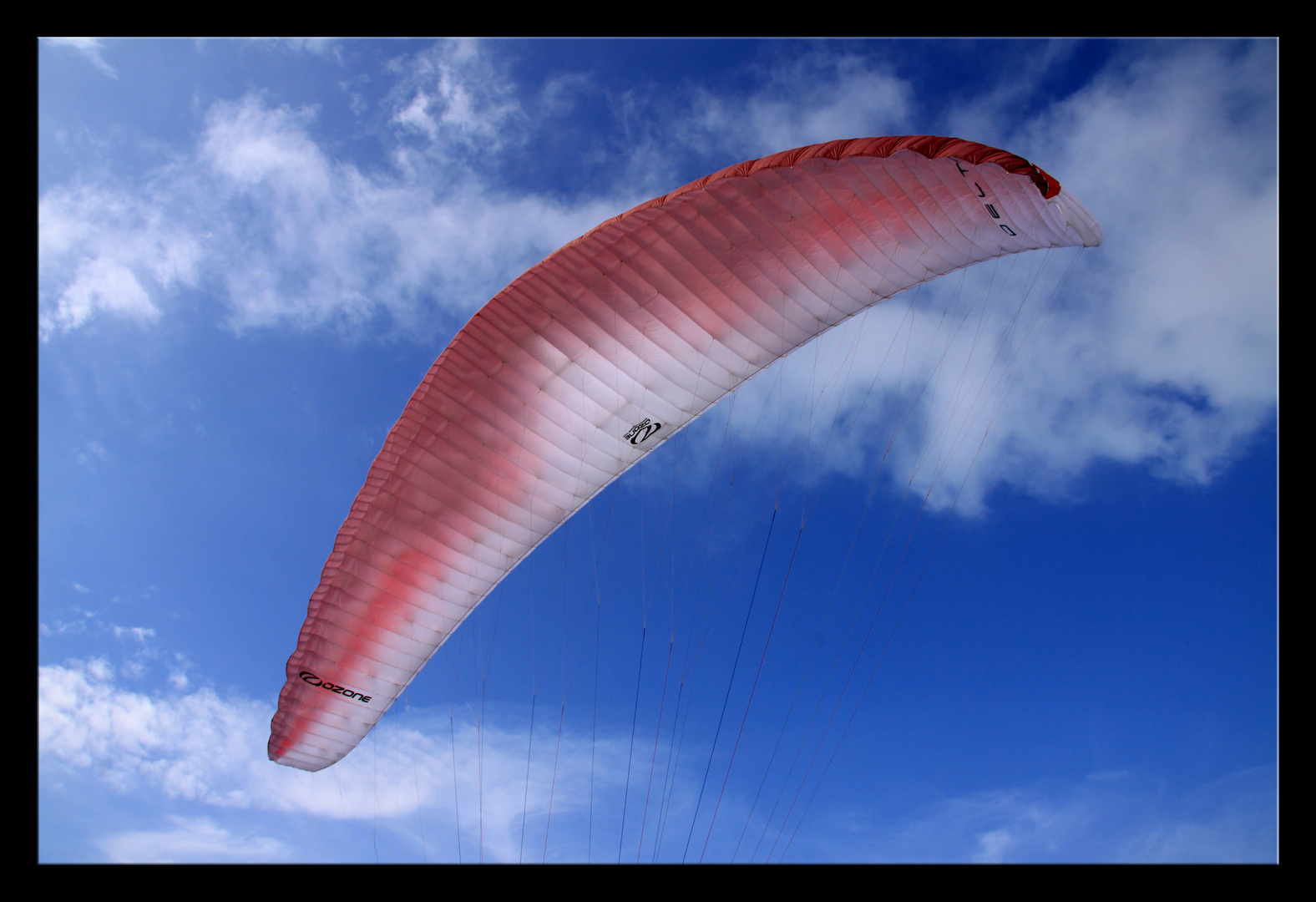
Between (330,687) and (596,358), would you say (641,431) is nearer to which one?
(596,358)

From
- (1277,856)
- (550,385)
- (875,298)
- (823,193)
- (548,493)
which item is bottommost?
(1277,856)

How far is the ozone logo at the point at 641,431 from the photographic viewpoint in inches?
352

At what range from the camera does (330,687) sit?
9055mm

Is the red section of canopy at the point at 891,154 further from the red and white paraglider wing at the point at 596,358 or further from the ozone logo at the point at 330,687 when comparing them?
the ozone logo at the point at 330,687

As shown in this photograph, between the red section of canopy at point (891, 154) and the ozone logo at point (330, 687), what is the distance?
719 cm

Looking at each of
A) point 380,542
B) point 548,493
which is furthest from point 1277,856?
point 380,542

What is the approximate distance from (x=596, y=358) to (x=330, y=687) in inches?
216

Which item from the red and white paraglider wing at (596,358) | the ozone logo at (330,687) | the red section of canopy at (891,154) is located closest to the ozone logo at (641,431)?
the red and white paraglider wing at (596,358)

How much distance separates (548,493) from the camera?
9.12 metres

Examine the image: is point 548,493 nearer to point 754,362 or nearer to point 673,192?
point 754,362

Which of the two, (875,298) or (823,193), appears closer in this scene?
(823,193)

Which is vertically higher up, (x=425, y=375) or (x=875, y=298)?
(x=875, y=298)

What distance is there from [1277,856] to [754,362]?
6.58 metres
